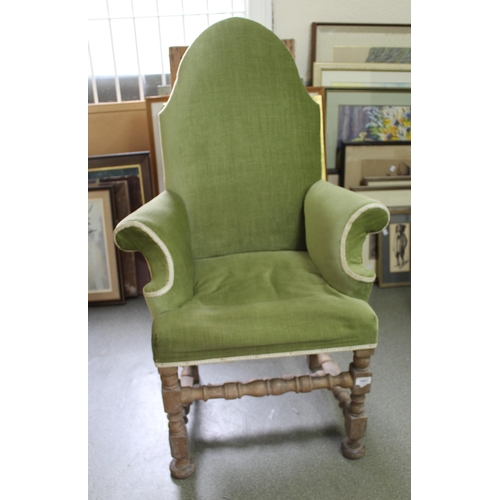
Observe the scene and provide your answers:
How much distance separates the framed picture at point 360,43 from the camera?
225cm

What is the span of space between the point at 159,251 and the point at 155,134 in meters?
1.23

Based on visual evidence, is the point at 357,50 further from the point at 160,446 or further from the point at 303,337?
the point at 160,446

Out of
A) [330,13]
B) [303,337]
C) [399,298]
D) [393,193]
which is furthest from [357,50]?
[303,337]

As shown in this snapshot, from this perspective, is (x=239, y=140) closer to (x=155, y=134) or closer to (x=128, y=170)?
(x=155, y=134)

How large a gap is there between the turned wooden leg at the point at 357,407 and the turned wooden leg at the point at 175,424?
1.52 ft

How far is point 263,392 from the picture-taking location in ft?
3.75

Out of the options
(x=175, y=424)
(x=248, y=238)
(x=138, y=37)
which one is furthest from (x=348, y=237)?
(x=138, y=37)

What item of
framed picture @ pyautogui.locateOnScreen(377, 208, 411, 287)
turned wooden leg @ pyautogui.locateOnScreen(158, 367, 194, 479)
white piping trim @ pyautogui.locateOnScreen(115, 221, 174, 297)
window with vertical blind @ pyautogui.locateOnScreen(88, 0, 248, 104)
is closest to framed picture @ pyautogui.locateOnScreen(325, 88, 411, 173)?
framed picture @ pyautogui.locateOnScreen(377, 208, 411, 287)

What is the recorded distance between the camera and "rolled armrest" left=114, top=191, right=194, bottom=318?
1.01 metres

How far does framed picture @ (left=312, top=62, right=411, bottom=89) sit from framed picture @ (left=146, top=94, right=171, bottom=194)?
0.86m

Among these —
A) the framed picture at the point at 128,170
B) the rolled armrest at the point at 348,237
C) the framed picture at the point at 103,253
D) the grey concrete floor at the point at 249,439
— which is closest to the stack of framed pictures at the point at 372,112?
the grey concrete floor at the point at 249,439

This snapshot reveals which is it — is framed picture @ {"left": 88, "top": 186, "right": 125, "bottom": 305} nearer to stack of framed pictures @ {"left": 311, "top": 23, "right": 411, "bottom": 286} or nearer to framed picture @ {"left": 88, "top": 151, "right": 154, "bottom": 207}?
framed picture @ {"left": 88, "top": 151, "right": 154, "bottom": 207}
